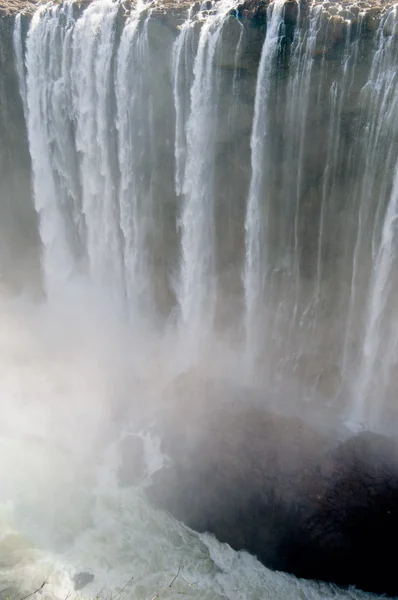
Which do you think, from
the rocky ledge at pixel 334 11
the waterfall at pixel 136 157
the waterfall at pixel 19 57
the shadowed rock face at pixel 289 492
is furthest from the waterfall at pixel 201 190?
the waterfall at pixel 19 57

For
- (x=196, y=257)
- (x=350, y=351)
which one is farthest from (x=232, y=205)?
(x=350, y=351)

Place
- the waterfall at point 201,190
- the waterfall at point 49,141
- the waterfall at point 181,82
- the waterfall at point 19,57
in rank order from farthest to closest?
the waterfall at point 19,57, the waterfall at point 49,141, the waterfall at point 181,82, the waterfall at point 201,190

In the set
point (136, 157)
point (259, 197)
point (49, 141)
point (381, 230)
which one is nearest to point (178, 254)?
point (136, 157)

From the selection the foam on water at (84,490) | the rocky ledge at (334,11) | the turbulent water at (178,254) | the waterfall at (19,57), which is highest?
the rocky ledge at (334,11)

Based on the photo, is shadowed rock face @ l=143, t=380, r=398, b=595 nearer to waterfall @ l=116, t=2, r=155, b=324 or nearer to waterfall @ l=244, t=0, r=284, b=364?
waterfall @ l=244, t=0, r=284, b=364

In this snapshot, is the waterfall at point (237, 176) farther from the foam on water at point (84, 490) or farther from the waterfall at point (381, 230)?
the foam on water at point (84, 490)

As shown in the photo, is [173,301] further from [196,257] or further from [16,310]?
[16,310]

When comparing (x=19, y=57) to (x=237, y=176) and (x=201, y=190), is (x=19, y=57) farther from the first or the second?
(x=237, y=176)

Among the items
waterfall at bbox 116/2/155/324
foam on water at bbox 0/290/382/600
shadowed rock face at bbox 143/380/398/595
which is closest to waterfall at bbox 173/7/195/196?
waterfall at bbox 116/2/155/324
